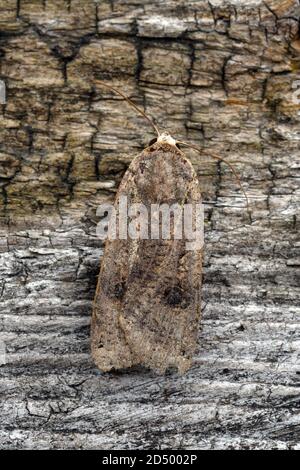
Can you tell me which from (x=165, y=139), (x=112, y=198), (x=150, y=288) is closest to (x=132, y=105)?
(x=165, y=139)

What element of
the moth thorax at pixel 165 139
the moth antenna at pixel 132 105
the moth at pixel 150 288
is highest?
the moth antenna at pixel 132 105

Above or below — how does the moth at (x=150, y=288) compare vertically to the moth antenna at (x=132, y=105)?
below

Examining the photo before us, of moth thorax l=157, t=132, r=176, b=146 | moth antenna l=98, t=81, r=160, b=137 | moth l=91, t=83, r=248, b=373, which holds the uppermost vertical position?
moth antenna l=98, t=81, r=160, b=137

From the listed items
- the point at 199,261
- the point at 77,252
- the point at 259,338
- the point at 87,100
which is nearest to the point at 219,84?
the point at 87,100

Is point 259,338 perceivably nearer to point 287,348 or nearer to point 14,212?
point 287,348

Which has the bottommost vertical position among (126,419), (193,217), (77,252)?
(126,419)

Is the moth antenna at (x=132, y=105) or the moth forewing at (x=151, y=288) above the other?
the moth antenna at (x=132, y=105)
